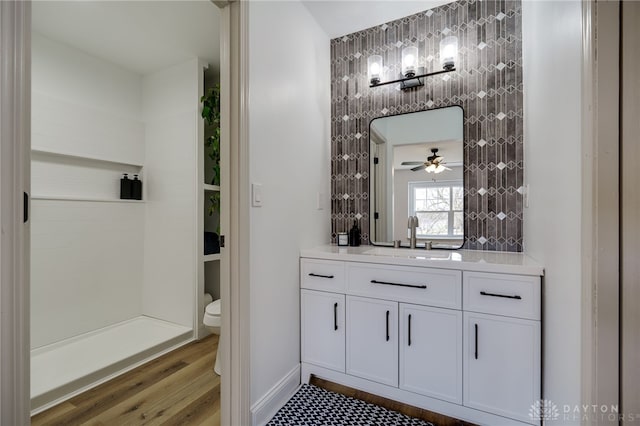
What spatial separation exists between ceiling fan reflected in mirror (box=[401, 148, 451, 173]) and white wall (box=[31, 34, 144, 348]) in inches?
106

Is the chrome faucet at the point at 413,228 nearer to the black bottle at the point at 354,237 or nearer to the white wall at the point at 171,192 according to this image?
A: the black bottle at the point at 354,237

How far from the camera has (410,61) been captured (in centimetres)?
208

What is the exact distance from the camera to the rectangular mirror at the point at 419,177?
2.04 m

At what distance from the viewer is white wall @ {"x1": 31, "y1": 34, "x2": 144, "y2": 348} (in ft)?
7.74

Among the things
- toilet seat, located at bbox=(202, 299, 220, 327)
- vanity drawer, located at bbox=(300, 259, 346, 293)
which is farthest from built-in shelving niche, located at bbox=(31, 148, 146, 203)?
vanity drawer, located at bbox=(300, 259, 346, 293)

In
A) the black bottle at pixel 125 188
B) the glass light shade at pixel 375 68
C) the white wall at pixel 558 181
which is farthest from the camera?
the black bottle at pixel 125 188

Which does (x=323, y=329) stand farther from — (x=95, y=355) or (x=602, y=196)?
(x=95, y=355)

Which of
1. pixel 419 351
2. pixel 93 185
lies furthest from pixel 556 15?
pixel 93 185

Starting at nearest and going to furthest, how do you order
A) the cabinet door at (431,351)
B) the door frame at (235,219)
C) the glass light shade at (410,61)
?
the door frame at (235,219) → the cabinet door at (431,351) → the glass light shade at (410,61)

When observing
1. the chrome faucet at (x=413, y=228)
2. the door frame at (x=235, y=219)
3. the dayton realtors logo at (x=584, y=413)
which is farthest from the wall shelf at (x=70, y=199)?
the dayton realtors logo at (x=584, y=413)

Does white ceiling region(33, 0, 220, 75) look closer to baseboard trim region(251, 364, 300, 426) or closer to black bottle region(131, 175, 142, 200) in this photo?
black bottle region(131, 175, 142, 200)

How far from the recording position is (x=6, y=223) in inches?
30.5

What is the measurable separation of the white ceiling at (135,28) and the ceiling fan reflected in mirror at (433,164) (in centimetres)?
187

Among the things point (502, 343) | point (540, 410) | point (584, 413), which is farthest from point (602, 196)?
point (540, 410)
